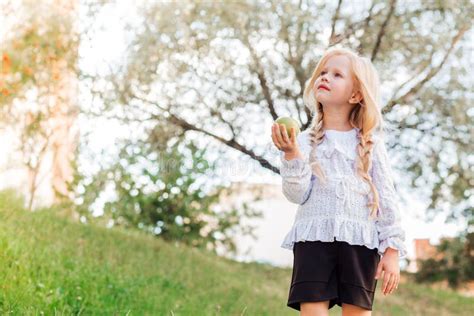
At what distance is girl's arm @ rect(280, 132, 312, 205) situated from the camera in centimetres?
289

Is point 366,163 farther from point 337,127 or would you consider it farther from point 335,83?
point 335,83

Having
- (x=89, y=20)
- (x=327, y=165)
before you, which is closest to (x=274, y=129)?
(x=327, y=165)

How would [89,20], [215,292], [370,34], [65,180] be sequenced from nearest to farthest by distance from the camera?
[215,292], [370,34], [89,20], [65,180]

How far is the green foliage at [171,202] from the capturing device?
29.0 feet

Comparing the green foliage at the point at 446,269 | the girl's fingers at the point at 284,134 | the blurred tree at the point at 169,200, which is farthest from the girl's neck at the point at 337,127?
the green foliage at the point at 446,269

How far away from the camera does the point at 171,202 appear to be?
381 inches

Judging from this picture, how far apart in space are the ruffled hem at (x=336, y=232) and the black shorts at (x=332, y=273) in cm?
3

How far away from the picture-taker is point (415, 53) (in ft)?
25.3

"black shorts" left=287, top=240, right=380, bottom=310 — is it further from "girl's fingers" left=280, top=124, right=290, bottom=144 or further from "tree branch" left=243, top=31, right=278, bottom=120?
"tree branch" left=243, top=31, right=278, bottom=120

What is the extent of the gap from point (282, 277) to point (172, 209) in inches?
66.3

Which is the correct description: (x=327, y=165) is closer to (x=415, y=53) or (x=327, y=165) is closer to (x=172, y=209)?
(x=415, y=53)

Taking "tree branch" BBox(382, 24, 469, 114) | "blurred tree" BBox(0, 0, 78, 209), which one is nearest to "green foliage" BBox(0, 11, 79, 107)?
"blurred tree" BBox(0, 0, 78, 209)

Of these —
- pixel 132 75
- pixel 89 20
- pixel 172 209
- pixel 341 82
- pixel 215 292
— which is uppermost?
pixel 89 20

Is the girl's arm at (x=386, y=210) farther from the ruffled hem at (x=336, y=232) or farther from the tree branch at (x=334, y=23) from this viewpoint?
the tree branch at (x=334, y=23)
